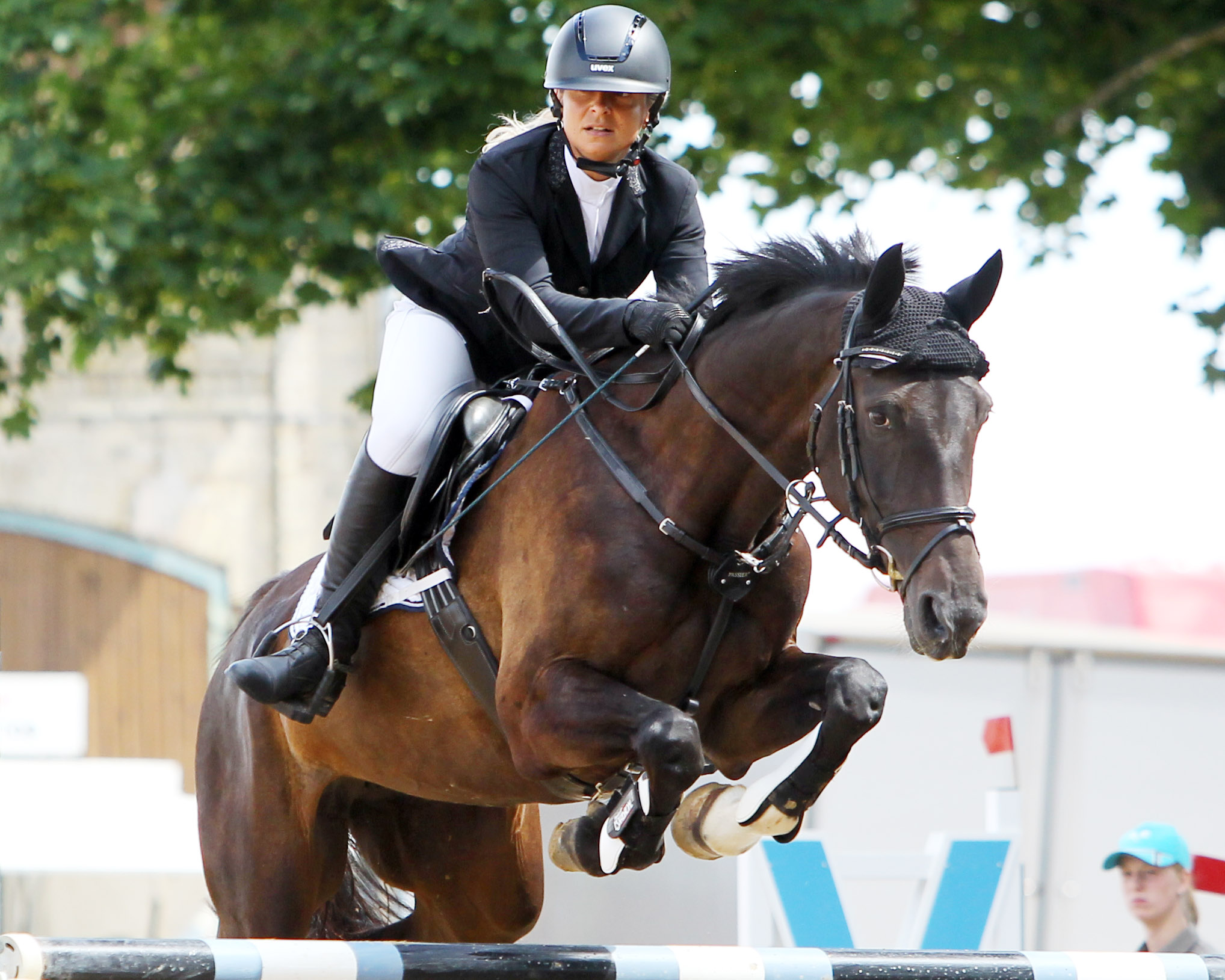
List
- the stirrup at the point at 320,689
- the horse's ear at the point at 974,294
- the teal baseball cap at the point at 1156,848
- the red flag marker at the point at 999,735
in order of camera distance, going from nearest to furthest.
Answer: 1. the horse's ear at the point at 974,294
2. the stirrup at the point at 320,689
3. the teal baseball cap at the point at 1156,848
4. the red flag marker at the point at 999,735

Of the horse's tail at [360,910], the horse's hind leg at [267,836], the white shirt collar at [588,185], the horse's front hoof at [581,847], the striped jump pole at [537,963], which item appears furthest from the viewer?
the horse's tail at [360,910]

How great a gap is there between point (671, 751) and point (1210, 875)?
9.43ft

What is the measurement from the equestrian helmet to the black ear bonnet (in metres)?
0.75

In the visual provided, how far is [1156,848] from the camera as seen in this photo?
5.25m

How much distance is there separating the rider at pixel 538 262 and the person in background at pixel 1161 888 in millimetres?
2552

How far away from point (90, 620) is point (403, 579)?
904 centimetres

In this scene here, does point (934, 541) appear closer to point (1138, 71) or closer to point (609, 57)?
point (609, 57)

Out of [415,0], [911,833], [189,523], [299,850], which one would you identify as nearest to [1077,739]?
[911,833]

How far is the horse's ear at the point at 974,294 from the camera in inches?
135

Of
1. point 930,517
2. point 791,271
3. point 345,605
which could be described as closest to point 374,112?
point 345,605

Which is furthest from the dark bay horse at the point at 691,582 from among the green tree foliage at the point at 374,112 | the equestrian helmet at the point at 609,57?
the green tree foliage at the point at 374,112

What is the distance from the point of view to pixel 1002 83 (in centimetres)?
870

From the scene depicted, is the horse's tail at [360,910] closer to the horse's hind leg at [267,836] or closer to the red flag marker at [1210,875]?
the horse's hind leg at [267,836]

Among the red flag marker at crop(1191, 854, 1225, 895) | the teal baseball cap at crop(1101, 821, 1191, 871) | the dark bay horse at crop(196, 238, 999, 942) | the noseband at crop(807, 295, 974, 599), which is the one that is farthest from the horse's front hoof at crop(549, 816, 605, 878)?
the red flag marker at crop(1191, 854, 1225, 895)
